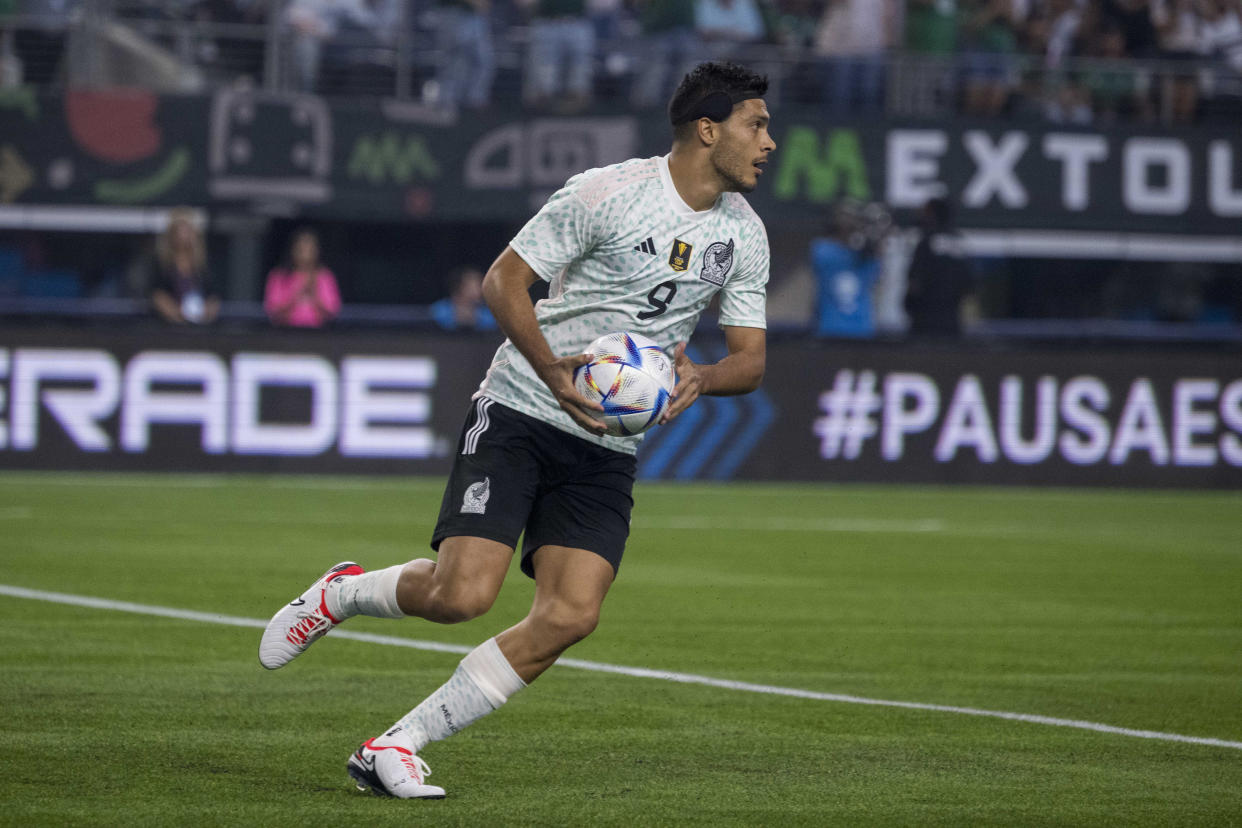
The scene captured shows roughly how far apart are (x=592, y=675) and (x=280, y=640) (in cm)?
197

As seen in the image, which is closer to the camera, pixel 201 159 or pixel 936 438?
pixel 936 438

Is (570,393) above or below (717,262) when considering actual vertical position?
below

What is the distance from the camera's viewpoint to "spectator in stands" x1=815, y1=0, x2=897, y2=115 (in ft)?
72.1

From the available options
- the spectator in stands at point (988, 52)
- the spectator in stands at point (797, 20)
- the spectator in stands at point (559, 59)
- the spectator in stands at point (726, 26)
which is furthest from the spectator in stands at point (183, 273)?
the spectator in stands at point (988, 52)

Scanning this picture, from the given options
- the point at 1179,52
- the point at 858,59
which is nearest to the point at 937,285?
the point at 858,59

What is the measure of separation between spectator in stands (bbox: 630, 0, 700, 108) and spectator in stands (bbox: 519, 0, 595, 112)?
0.62m

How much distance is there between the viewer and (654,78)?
21250 millimetres

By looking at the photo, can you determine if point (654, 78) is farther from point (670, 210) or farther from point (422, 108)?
point (670, 210)

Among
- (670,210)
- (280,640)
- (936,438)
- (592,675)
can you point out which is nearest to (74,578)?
(592,675)

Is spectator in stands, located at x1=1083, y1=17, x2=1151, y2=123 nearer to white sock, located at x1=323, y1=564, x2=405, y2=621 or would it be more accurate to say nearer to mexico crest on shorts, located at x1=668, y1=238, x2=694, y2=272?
mexico crest on shorts, located at x1=668, y1=238, x2=694, y2=272

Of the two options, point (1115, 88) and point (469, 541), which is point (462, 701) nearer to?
point (469, 541)

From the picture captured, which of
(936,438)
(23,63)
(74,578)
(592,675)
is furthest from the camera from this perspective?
(23,63)

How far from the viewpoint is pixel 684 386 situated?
558 cm

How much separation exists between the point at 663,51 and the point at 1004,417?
601 centimetres
